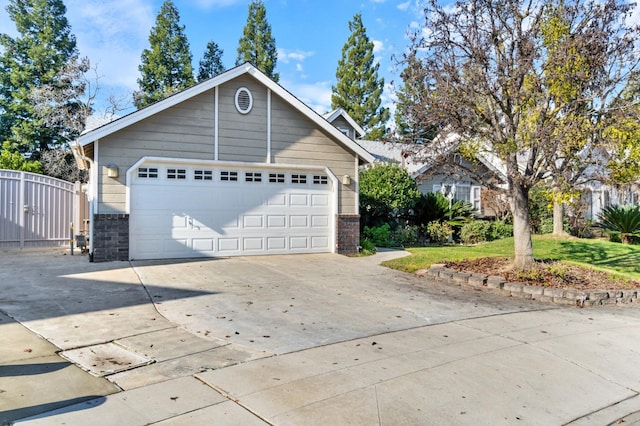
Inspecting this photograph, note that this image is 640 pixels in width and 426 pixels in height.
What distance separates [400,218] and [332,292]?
10331mm

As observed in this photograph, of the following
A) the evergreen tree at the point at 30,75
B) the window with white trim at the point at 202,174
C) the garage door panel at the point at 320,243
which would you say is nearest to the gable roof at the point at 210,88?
the window with white trim at the point at 202,174

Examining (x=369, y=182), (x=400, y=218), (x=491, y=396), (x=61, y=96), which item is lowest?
(x=491, y=396)

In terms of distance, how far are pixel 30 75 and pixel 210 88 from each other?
22029mm

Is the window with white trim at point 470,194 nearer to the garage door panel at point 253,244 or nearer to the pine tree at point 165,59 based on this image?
the garage door panel at point 253,244

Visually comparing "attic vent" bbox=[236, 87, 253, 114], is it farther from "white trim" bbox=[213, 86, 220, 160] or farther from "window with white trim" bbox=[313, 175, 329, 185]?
"window with white trim" bbox=[313, 175, 329, 185]

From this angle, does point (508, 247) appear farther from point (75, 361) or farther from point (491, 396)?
point (75, 361)

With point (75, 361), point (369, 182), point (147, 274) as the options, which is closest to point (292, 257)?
point (147, 274)

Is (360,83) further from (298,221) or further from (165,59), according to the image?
(298,221)

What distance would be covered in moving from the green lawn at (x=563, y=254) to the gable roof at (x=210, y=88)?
3.55 meters

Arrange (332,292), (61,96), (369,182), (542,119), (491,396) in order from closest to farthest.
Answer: (491,396) < (332,292) < (542,119) < (369,182) < (61,96)

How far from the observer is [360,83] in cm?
3544

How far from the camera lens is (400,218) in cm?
1775

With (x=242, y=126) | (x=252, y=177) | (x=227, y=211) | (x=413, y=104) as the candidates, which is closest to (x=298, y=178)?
(x=252, y=177)

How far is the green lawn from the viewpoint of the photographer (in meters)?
11.1
